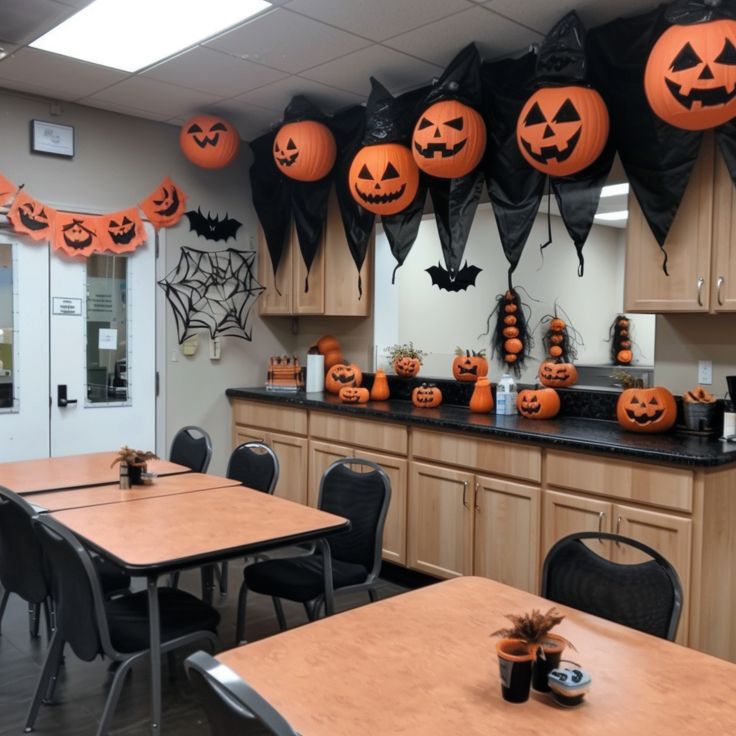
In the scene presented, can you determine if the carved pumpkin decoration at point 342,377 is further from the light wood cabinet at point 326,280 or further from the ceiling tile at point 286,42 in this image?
the ceiling tile at point 286,42

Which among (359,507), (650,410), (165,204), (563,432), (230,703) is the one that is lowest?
(359,507)

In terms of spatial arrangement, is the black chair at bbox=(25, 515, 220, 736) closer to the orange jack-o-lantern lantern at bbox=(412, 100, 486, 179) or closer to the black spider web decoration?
the orange jack-o-lantern lantern at bbox=(412, 100, 486, 179)

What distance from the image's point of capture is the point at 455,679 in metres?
1.47

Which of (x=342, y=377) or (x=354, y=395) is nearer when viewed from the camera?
(x=354, y=395)

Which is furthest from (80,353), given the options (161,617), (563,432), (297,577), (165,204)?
(563,432)

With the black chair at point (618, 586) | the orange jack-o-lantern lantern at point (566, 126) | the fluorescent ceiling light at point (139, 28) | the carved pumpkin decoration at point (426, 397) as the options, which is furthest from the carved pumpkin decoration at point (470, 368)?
the black chair at point (618, 586)

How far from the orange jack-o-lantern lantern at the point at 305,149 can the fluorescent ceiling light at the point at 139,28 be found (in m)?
0.84

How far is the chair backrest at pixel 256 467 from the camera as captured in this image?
338 cm

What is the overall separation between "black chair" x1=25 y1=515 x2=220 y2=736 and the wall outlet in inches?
96.4

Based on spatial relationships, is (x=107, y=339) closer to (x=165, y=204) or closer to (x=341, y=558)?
(x=165, y=204)

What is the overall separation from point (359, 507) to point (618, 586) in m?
1.29

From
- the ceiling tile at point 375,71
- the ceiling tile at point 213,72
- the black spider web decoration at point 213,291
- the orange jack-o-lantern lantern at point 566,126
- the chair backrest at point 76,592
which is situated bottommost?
the chair backrest at point 76,592

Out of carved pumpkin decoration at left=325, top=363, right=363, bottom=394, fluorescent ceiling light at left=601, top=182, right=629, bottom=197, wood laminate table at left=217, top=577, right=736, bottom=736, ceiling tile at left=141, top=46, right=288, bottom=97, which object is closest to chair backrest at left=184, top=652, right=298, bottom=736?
wood laminate table at left=217, top=577, right=736, bottom=736

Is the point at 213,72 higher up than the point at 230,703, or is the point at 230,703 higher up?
the point at 213,72
